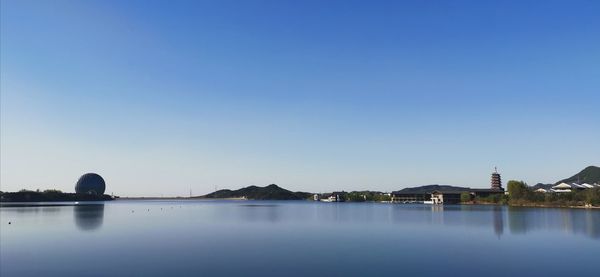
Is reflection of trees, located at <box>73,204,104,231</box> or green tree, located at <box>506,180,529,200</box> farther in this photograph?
green tree, located at <box>506,180,529,200</box>

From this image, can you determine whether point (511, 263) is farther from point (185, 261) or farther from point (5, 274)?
point (5, 274)

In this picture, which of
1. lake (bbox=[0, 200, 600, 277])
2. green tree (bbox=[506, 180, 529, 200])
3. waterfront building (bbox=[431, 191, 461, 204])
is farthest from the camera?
waterfront building (bbox=[431, 191, 461, 204])

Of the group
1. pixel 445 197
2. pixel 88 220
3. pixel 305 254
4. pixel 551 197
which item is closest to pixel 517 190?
pixel 551 197

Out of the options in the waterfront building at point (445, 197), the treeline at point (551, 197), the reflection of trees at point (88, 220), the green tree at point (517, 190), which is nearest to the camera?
the reflection of trees at point (88, 220)

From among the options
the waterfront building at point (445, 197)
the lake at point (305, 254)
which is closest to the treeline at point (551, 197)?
the waterfront building at point (445, 197)

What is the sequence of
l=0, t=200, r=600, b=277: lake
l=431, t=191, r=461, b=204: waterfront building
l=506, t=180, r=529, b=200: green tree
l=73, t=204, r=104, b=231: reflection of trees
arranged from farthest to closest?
l=431, t=191, r=461, b=204: waterfront building < l=506, t=180, r=529, b=200: green tree < l=73, t=204, r=104, b=231: reflection of trees < l=0, t=200, r=600, b=277: lake

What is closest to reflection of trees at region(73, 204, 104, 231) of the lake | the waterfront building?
the lake

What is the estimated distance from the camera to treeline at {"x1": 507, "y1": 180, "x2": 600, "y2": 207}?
110m

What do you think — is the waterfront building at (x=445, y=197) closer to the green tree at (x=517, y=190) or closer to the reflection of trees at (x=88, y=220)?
the green tree at (x=517, y=190)

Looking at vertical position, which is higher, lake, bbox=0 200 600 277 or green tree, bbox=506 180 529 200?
green tree, bbox=506 180 529 200

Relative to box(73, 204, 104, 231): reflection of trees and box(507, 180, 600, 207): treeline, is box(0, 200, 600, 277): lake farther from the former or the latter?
box(507, 180, 600, 207): treeline

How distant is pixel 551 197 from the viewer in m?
125

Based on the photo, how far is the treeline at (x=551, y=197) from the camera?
362ft

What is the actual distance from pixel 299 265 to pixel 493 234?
94.0 ft
